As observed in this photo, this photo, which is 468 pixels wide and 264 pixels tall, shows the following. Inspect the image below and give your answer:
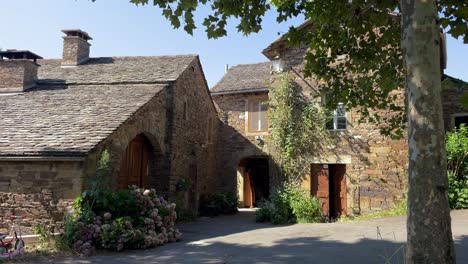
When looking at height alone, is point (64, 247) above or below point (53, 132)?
below

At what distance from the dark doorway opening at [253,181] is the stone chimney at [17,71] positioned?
9.91 meters

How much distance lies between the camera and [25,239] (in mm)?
8211

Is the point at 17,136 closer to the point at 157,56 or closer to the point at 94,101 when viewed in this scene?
the point at 94,101

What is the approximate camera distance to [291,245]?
818cm

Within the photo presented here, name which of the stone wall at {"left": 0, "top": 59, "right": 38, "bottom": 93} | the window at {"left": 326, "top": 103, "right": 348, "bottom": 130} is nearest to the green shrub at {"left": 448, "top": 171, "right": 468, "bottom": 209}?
the window at {"left": 326, "top": 103, "right": 348, "bottom": 130}

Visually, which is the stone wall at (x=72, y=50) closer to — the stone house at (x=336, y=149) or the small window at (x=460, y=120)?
the stone house at (x=336, y=149)

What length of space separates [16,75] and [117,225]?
8028mm

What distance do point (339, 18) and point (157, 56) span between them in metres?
9.92

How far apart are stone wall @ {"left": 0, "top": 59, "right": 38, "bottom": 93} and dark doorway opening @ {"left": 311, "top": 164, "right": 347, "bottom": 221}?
33.4 feet

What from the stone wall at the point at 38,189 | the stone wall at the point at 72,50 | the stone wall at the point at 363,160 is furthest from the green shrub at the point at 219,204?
the stone wall at the point at 72,50

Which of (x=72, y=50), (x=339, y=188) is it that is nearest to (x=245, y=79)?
(x=339, y=188)

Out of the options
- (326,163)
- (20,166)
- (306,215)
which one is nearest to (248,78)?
(326,163)

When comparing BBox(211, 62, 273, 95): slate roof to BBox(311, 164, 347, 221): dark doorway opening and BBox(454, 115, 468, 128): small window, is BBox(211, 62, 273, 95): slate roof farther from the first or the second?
BBox(454, 115, 468, 128): small window

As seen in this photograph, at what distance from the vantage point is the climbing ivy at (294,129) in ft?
43.9
